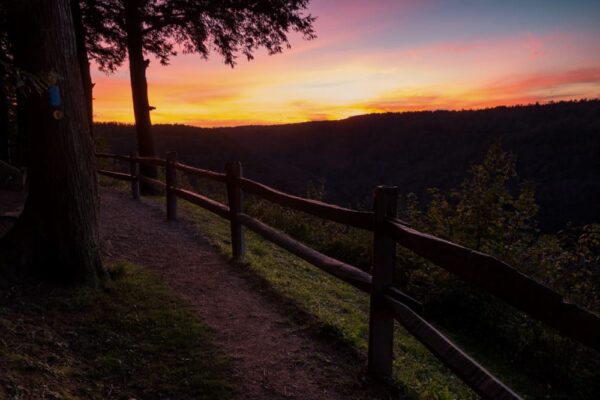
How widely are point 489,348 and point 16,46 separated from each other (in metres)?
7.26

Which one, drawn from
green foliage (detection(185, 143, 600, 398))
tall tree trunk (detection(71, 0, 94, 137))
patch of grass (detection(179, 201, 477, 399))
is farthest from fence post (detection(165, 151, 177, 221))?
tall tree trunk (detection(71, 0, 94, 137))

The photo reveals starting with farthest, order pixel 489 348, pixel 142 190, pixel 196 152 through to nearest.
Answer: pixel 196 152 < pixel 142 190 < pixel 489 348

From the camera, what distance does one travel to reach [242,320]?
5250mm

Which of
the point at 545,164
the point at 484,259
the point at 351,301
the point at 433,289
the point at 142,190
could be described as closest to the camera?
the point at 484,259

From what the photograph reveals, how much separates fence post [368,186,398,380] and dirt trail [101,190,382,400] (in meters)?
0.29

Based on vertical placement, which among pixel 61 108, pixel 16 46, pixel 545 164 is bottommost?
pixel 545 164

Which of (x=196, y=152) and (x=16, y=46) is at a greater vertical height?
(x=16, y=46)

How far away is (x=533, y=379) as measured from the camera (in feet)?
20.5

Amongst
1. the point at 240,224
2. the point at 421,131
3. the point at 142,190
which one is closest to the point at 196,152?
the point at 421,131

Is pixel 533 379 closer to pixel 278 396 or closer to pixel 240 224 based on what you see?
pixel 278 396

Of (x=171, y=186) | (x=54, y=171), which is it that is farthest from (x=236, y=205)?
(x=171, y=186)

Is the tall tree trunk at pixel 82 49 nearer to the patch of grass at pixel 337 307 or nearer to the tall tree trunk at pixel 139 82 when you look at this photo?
the tall tree trunk at pixel 139 82

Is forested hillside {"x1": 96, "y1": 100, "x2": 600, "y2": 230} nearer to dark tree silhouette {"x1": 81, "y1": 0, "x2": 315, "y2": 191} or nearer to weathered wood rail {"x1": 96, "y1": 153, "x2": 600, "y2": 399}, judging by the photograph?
dark tree silhouette {"x1": 81, "y1": 0, "x2": 315, "y2": 191}

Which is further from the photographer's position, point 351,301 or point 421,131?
point 421,131
